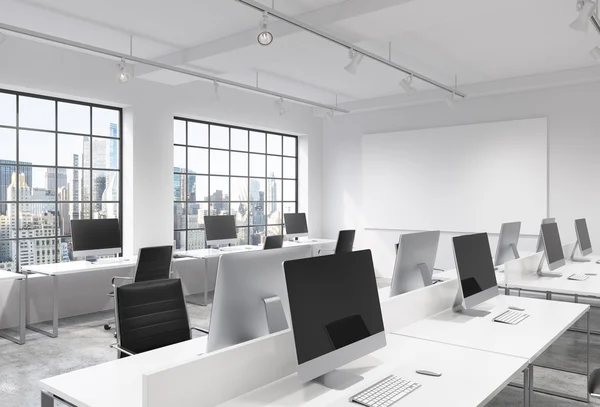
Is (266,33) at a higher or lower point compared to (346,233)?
higher

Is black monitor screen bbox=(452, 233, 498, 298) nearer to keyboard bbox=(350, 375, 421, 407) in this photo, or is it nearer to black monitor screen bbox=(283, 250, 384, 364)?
black monitor screen bbox=(283, 250, 384, 364)

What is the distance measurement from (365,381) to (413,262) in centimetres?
138

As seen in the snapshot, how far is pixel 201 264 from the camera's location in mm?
6980

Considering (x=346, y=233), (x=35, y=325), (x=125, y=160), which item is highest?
(x=125, y=160)

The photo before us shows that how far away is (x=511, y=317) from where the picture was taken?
2873 mm

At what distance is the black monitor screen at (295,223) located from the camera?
7.98 metres

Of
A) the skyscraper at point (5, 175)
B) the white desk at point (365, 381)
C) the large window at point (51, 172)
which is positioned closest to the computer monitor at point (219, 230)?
the large window at point (51, 172)

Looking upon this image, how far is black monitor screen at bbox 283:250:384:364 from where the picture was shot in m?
1.71

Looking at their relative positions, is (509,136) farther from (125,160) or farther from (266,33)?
(125,160)

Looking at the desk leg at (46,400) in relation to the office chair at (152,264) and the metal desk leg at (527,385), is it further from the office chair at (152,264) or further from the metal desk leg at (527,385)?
the office chair at (152,264)

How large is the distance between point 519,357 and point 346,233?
4467mm

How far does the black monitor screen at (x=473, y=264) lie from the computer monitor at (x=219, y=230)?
13.8ft

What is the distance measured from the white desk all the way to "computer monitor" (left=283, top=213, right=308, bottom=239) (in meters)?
5.64

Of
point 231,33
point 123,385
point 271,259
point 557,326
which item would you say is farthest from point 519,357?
point 231,33
